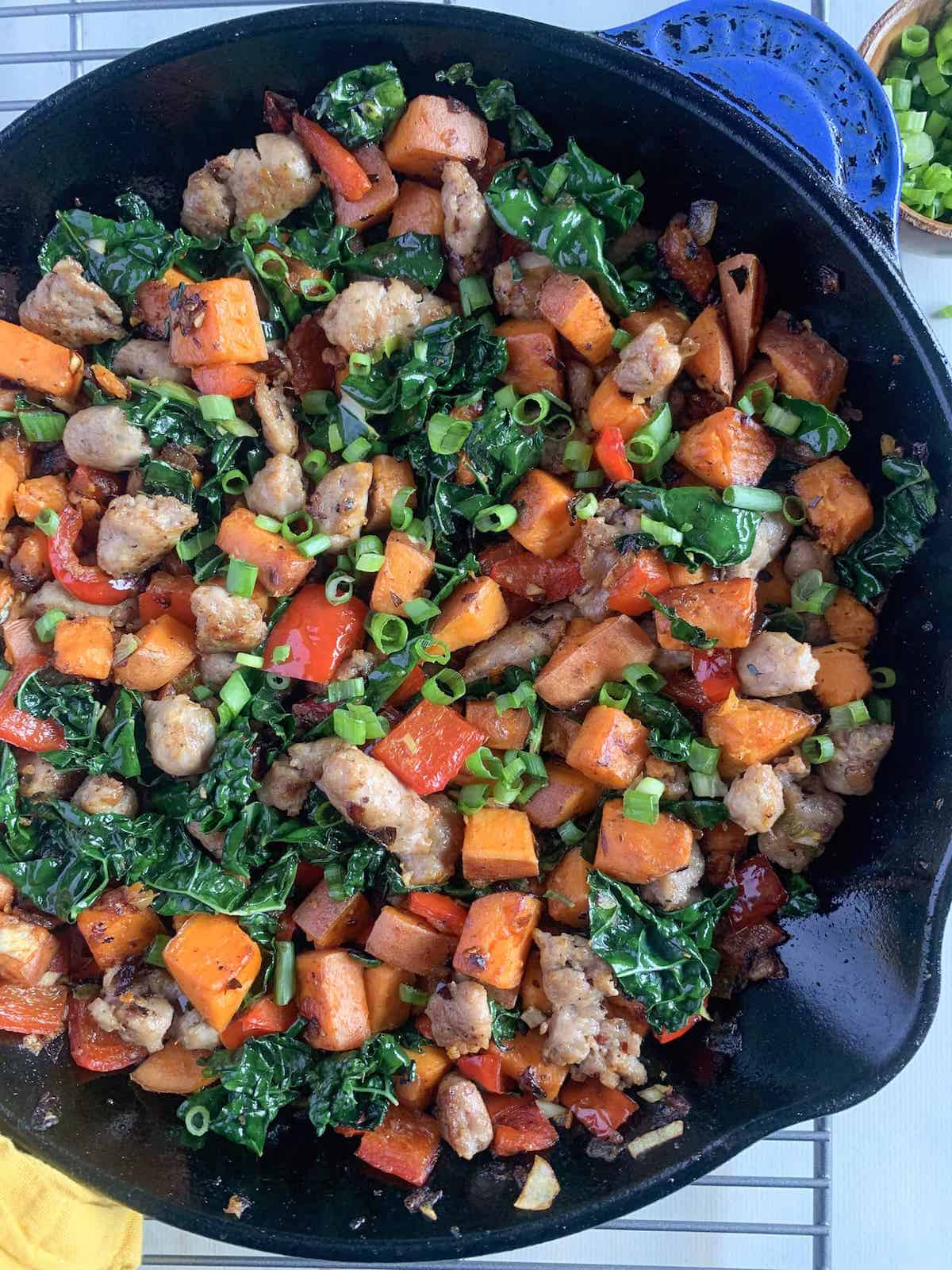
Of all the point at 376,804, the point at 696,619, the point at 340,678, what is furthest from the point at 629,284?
the point at 376,804

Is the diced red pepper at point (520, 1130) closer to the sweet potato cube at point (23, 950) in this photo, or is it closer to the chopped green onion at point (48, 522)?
the sweet potato cube at point (23, 950)

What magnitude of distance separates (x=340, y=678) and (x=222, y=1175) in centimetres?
146

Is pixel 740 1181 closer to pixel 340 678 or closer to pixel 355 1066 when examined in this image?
pixel 355 1066

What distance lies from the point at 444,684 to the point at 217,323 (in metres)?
1.25

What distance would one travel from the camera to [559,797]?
9.66 feet

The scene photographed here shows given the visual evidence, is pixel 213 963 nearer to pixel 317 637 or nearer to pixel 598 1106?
pixel 317 637

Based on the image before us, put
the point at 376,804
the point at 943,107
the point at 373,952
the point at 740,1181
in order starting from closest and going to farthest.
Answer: the point at 376,804 → the point at 373,952 → the point at 740,1181 → the point at 943,107

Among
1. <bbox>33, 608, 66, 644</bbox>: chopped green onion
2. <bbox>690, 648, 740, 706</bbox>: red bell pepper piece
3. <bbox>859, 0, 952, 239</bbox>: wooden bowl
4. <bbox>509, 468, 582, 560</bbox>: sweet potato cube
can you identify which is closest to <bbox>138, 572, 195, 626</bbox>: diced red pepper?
<bbox>33, 608, 66, 644</bbox>: chopped green onion

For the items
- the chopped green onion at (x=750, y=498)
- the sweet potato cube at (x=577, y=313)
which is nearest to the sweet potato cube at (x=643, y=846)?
the chopped green onion at (x=750, y=498)

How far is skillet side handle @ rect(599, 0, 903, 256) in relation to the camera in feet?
8.79

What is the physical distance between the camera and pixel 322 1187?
283cm

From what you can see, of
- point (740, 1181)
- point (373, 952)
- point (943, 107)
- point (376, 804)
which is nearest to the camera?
point (376, 804)

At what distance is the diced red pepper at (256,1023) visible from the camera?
2945mm

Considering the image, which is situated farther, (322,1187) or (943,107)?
(943,107)
